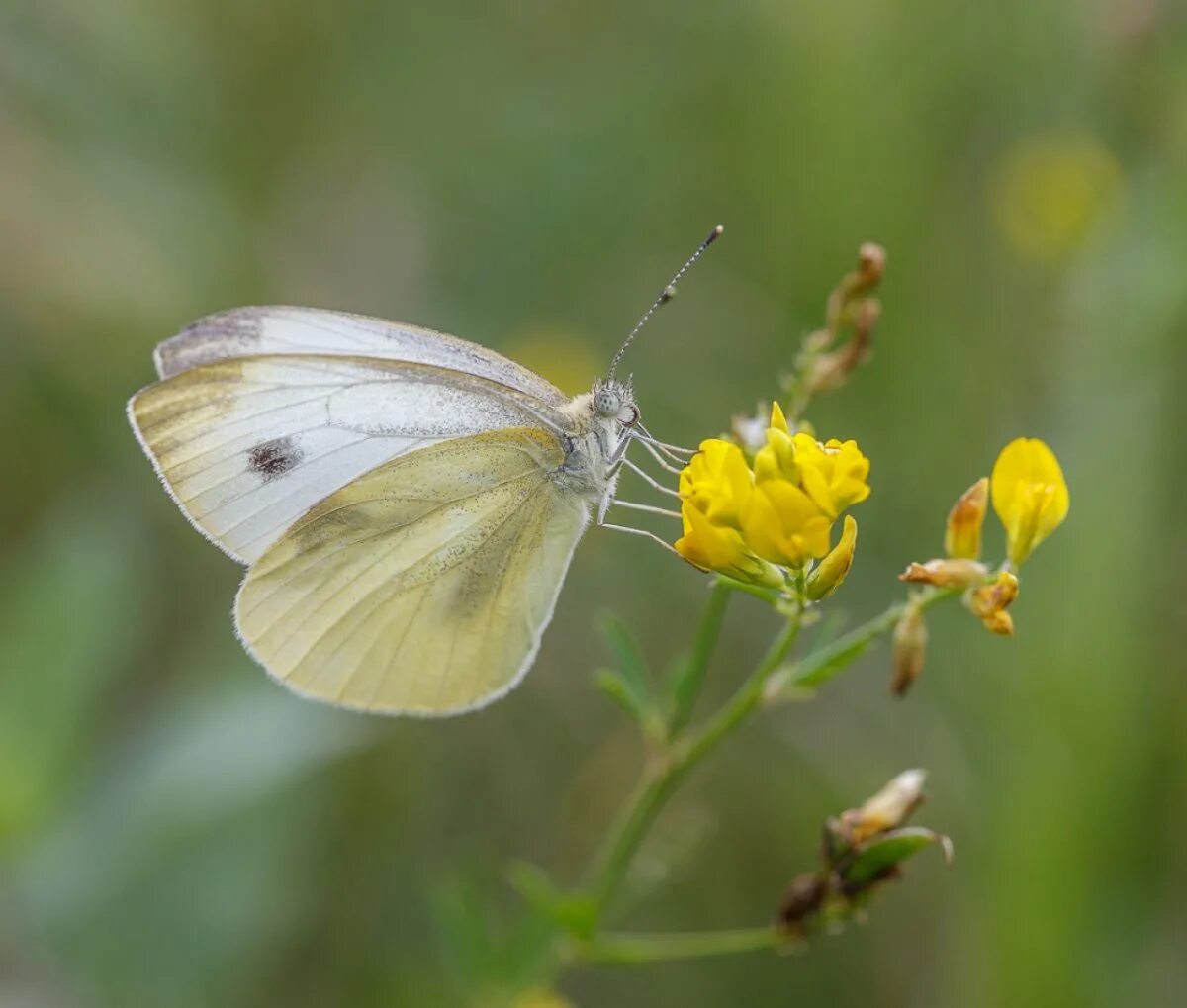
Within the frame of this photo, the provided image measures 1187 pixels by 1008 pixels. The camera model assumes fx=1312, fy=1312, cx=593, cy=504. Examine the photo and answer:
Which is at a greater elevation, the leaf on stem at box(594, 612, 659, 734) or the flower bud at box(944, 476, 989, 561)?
the flower bud at box(944, 476, 989, 561)

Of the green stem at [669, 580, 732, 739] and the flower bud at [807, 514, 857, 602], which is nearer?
→ the flower bud at [807, 514, 857, 602]

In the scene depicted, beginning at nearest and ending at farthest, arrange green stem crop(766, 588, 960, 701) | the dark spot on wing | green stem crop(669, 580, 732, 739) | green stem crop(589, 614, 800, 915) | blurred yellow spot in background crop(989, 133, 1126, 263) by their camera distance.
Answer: green stem crop(766, 588, 960, 701) → green stem crop(589, 614, 800, 915) → green stem crop(669, 580, 732, 739) → the dark spot on wing → blurred yellow spot in background crop(989, 133, 1126, 263)

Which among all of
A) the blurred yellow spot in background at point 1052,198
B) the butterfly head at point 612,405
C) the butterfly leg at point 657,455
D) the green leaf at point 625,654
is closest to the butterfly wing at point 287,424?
the butterfly head at point 612,405

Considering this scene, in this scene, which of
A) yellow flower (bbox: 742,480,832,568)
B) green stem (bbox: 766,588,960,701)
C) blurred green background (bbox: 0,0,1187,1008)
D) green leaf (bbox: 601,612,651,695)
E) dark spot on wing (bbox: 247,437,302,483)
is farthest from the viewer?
blurred green background (bbox: 0,0,1187,1008)

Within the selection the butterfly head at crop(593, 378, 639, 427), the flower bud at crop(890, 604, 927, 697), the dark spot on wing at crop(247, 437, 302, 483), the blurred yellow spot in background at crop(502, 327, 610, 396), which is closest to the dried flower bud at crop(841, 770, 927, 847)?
the flower bud at crop(890, 604, 927, 697)

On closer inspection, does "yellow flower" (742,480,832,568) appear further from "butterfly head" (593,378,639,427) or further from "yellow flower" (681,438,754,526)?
"butterfly head" (593,378,639,427)

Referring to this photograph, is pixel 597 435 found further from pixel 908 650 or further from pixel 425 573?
pixel 908 650

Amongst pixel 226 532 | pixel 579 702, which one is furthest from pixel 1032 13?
pixel 226 532
